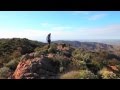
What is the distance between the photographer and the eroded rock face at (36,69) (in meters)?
6.71

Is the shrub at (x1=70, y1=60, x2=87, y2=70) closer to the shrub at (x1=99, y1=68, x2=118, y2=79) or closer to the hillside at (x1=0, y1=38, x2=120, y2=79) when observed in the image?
the hillside at (x1=0, y1=38, x2=120, y2=79)

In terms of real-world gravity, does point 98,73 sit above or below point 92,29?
below

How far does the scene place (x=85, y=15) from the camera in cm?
1302

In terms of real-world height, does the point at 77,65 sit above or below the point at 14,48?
below

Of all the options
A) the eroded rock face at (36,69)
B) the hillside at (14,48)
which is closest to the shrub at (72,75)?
the eroded rock face at (36,69)

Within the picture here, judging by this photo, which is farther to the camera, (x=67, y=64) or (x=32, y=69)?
(x=67, y=64)

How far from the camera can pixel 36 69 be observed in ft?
22.7

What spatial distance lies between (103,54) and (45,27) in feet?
8.21

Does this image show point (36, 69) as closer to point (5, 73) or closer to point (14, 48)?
point (5, 73)

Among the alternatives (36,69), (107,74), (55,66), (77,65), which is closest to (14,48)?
(55,66)

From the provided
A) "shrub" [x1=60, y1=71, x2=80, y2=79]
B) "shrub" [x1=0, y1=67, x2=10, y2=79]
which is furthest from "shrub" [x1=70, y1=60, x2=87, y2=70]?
"shrub" [x1=0, y1=67, x2=10, y2=79]
